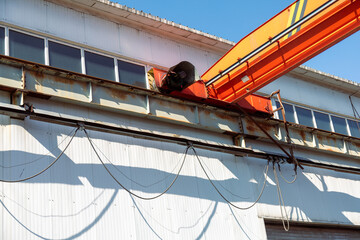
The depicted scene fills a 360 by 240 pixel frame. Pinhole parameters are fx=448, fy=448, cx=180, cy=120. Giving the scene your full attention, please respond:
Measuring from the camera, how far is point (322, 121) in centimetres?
1827

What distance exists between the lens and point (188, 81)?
12.9m

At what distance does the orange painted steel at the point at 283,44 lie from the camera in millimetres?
11562

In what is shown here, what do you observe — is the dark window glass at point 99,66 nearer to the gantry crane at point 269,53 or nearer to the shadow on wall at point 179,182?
the gantry crane at point 269,53

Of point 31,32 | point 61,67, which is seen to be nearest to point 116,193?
point 61,67

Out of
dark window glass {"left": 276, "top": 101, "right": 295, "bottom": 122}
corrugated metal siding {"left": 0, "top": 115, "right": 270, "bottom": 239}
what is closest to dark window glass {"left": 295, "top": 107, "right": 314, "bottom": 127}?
dark window glass {"left": 276, "top": 101, "right": 295, "bottom": 122}

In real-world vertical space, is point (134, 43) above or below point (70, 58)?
above

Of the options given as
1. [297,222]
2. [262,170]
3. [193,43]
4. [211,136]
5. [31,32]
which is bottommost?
[297,222]

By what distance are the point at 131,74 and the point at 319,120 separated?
28.6ft

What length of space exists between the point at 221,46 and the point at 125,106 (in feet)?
17.9

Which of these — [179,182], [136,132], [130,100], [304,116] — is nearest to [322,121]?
[304,116]

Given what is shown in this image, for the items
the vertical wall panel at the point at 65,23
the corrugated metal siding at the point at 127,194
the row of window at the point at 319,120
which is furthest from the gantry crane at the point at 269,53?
the row of window at the point at 319,120

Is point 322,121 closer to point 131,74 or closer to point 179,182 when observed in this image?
point 179,182

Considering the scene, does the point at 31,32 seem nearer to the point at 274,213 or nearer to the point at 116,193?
the point at 116,193

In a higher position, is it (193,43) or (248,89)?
(193,43)
